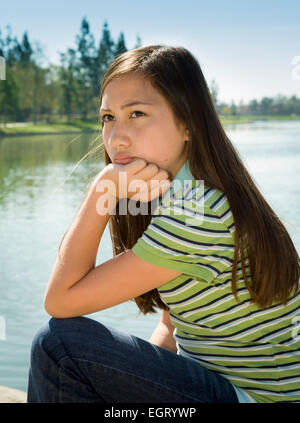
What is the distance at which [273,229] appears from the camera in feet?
5.14

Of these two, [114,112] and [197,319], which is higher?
[114,112]

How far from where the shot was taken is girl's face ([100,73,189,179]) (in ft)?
5.36

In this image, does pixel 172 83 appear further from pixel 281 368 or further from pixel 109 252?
pixel 109 252

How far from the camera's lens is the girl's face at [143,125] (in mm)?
1634

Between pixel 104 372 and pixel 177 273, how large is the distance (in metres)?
0.30

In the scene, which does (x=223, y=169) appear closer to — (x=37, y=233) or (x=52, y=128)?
(x=37, y=233)

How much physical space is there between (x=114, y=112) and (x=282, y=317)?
2.42ft

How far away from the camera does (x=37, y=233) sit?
6.45m

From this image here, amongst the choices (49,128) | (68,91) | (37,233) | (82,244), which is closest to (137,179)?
(82,244)

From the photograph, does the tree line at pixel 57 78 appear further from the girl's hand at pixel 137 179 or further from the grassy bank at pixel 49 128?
the girl's hand at pixel 137 179

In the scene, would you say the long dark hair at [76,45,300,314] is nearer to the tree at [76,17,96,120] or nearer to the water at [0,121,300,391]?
the water at [0,121,300,391]

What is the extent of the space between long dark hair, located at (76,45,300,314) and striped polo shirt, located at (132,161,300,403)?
0.03 metres

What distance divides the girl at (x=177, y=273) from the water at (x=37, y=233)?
0.91ft

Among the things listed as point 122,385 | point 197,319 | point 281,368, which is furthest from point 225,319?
→ point 122,385
